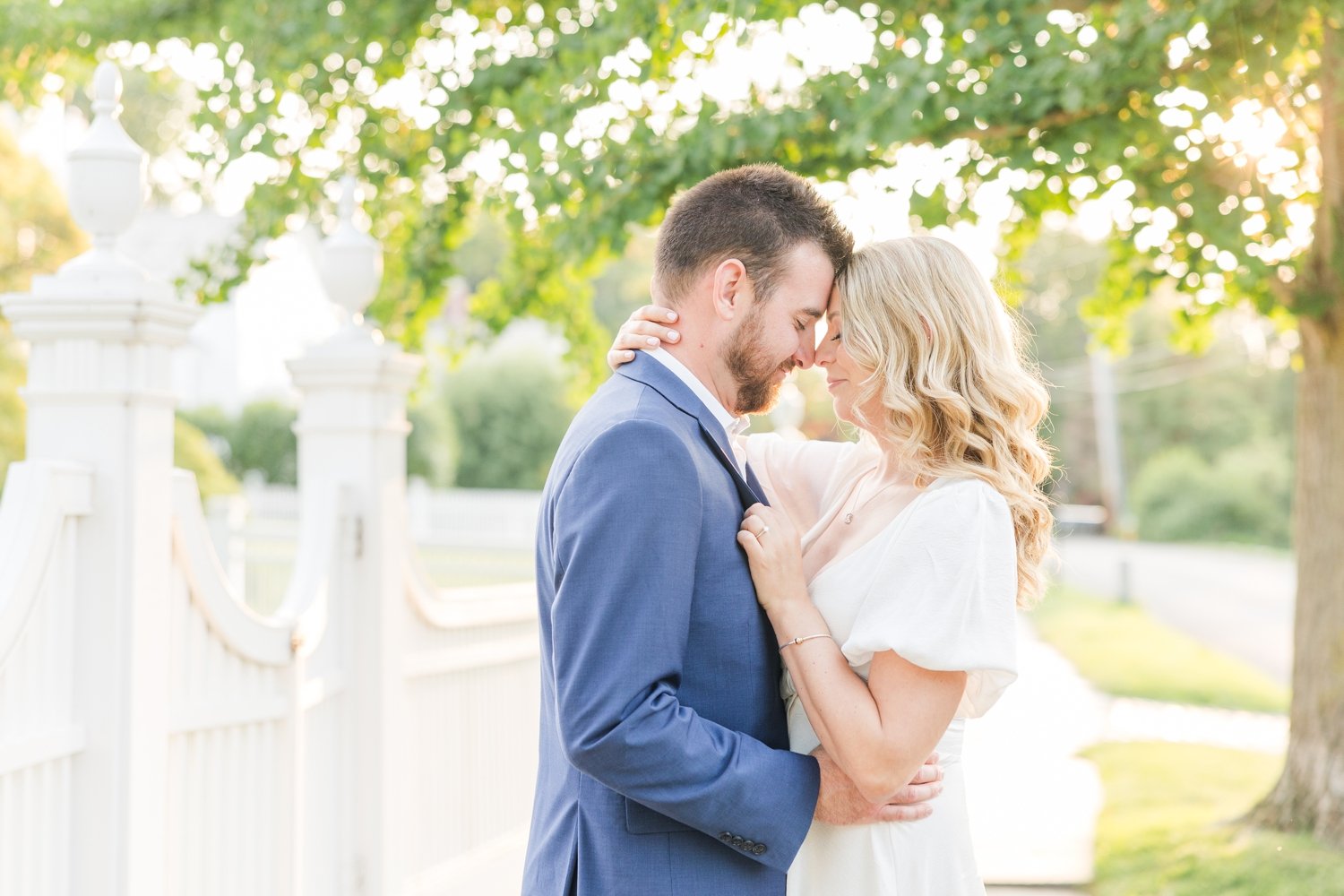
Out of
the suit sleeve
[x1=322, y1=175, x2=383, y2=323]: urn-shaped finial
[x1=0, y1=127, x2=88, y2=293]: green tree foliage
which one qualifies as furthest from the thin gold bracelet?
[x1=0, y1=127, x2=88, y2=293]: green tree foliage

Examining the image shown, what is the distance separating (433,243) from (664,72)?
1.88 meters

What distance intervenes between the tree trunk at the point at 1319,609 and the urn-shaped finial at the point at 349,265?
425 centimetres

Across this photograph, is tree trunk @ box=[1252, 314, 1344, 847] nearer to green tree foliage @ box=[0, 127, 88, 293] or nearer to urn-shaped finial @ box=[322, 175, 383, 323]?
urn-shaped finial @ box=[322, 175, 383, 323]

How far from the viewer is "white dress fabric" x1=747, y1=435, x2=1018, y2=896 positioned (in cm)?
238

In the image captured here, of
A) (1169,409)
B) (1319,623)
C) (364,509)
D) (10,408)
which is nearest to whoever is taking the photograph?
(364,509)

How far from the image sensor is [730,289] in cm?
263

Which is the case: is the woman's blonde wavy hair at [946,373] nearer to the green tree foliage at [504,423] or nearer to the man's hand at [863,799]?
the man's hand at [863,799]

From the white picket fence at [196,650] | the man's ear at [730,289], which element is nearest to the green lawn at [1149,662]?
the white picket fence at [196,650]

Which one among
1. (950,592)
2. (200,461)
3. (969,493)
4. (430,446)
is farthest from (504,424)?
(950,592)

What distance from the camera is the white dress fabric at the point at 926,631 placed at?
7.80 feet

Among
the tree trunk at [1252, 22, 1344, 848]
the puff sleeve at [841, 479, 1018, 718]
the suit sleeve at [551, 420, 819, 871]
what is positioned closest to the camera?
the suit sleeve at [551, 420, 819, 871]

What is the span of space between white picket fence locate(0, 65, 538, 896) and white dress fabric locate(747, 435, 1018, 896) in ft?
5.07

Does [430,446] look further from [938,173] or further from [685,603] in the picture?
[685,603]

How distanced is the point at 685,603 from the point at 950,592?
19.9 inches
